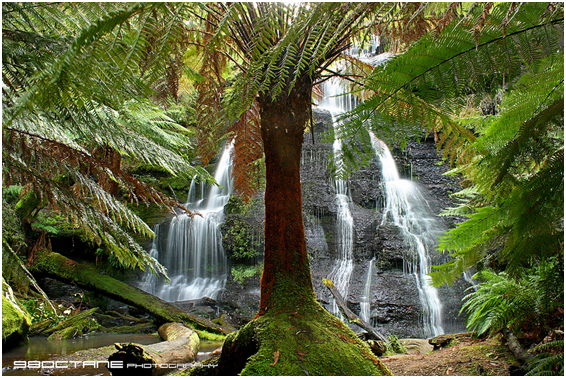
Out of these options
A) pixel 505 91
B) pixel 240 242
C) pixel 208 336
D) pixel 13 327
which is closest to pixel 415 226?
pixel 240 242

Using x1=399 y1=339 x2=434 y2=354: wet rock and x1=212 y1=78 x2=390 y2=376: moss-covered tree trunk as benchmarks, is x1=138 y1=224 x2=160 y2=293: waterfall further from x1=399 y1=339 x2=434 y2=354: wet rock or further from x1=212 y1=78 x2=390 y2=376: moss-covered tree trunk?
x1=212 y1=78 x2=390 y2=376: moss-covered tree trunk

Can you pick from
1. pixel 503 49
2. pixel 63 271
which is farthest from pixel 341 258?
pixel 503 49

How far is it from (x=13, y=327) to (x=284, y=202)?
420 centimetres

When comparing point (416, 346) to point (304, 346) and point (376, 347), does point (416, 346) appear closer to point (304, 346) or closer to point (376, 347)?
point (376, 347)

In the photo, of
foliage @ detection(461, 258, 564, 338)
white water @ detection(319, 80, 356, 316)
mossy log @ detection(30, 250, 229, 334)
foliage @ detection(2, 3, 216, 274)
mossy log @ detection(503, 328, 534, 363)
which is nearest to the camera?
foliage @ detection(2, 3, 216, 274)

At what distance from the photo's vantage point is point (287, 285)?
75.1 inches

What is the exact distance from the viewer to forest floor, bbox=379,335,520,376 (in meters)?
2.70

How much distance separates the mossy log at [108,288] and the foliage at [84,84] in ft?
12.4

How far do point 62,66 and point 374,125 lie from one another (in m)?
1.24

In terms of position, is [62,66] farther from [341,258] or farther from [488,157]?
[341,258]

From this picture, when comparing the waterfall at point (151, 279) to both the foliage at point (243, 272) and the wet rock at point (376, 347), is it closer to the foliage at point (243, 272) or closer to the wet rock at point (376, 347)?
the foliage at point (243, 272)

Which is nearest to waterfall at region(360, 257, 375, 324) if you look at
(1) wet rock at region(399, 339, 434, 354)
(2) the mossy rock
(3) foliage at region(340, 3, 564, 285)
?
(1) wet rock at region(399, 339, 434, 354)

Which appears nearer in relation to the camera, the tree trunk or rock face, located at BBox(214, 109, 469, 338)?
the tree trunk

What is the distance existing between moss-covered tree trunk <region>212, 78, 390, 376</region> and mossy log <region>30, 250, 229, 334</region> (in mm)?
3861
